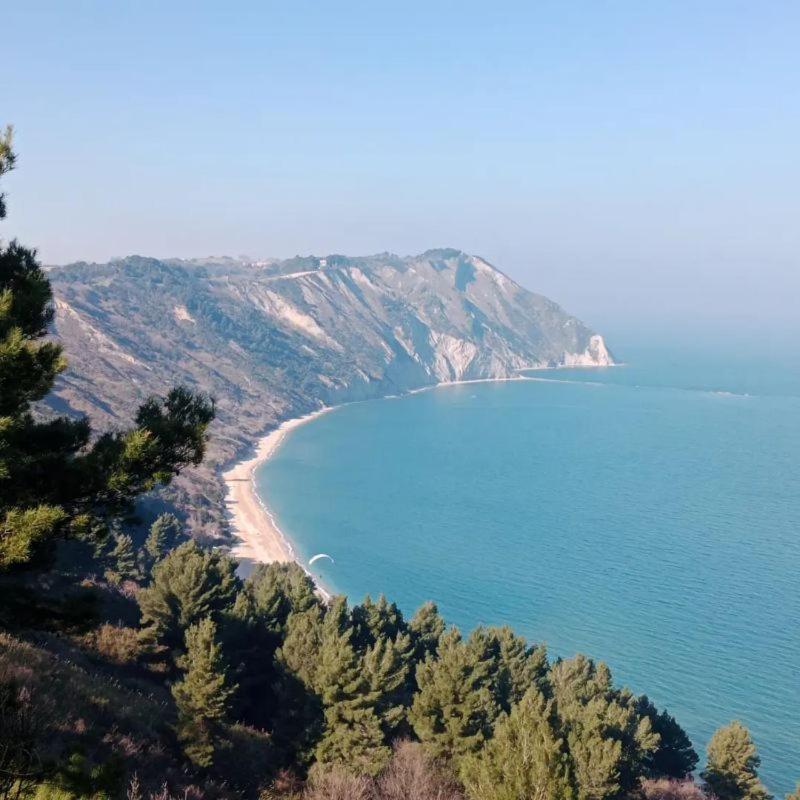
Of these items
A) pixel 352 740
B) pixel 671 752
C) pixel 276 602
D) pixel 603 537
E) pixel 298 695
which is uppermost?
pixel 352 740

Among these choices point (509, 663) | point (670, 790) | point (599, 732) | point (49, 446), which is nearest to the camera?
point (49, 446)

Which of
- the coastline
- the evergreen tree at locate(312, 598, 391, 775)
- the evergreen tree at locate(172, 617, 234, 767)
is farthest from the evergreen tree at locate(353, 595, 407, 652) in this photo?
the coastline

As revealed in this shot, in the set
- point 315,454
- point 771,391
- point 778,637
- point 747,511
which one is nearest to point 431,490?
point 315,454

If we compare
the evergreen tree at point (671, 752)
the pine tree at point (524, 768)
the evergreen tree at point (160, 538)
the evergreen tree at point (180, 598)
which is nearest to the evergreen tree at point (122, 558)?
the evergreen tree at point (160, 538)

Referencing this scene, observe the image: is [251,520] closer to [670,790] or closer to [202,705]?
[670,790]

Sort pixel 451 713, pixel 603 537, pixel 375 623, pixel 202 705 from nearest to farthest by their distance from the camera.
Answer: pixel 202 705 < pixel 451 713 < pixel 375 623 < pixel 603 537

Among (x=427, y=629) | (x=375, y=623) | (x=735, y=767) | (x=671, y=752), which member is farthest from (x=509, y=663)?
(x=735, y=767)

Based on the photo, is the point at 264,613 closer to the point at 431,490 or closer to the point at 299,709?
the point at 299,709
